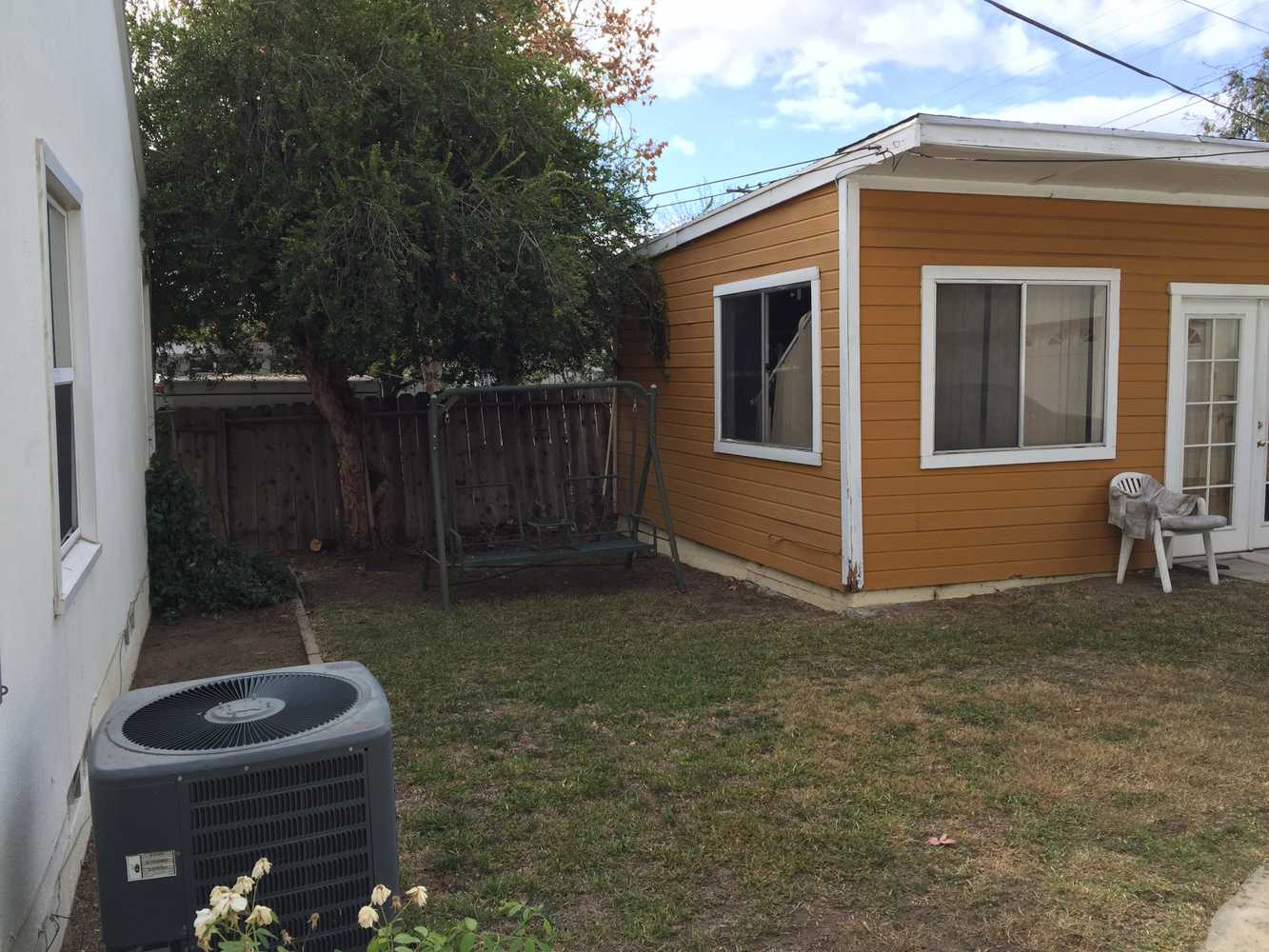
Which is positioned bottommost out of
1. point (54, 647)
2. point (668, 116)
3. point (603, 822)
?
point (603, 822)

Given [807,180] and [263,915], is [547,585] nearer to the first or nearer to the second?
[807,180]

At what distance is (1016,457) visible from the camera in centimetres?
720

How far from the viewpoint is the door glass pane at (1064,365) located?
7.27 meters

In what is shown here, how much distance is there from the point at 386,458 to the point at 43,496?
7306 millimetres

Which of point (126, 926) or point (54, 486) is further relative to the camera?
point (54, 486)

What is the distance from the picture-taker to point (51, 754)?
2898 millimetres

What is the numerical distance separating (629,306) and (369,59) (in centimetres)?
307

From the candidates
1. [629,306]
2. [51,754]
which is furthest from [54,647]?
[629,306]

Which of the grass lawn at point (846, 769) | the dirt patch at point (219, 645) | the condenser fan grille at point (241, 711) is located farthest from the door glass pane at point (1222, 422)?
the condenser fan grille at point (241, 711)

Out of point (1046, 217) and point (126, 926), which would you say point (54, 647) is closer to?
point (126, 926)

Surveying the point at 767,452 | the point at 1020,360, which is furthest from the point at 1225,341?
the point at 767,452

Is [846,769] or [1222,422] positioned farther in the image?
[1222,422]

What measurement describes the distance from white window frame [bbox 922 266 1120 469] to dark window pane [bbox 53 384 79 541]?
5.07m

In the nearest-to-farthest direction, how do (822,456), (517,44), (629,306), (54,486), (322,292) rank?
(54,486) → (822,456) → (322,292) → (517,44) → (629,306)
